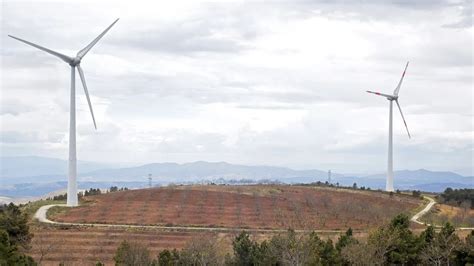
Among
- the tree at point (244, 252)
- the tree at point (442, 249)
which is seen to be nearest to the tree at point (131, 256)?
the tree at point (244, 252)

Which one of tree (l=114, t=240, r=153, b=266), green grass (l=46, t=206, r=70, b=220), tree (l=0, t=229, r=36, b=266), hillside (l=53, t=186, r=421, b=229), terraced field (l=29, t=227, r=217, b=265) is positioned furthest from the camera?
green grass (l=46, t=206, r=70, b=220)

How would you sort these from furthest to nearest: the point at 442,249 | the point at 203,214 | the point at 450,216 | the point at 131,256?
the point at 450,216
the point at 203,214
the point at 442,249
the point at 131,256

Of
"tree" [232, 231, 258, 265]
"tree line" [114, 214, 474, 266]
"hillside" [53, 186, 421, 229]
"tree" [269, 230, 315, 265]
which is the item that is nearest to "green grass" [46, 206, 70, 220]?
"hillside" [53, 186, 421, 229]

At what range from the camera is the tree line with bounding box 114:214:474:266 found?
77125mm

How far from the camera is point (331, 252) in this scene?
8094 cm

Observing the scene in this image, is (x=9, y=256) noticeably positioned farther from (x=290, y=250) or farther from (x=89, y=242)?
(x=89, y=242)

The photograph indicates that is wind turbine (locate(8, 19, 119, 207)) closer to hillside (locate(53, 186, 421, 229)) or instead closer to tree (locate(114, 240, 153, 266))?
hillside (locate(53, 186, 421, 229))

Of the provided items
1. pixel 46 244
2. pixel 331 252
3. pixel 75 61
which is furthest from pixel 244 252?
pixel 75 61

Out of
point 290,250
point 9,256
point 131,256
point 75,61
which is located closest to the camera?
point 9,256

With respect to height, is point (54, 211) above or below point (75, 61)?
below

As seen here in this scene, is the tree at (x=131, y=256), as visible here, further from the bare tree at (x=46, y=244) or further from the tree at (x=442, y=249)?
the tree at (x=442, y=249)

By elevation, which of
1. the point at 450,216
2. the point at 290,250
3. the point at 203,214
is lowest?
the point at 290,250

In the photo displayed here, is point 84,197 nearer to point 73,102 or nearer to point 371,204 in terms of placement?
point 73,102

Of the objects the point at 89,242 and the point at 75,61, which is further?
the point at 75,61
